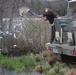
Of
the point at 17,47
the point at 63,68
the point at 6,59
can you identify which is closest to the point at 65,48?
the point at 63,68

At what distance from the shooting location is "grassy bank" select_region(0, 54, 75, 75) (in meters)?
11.2

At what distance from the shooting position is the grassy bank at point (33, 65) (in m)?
11.2

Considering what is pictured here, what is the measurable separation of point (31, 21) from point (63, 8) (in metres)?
6.62

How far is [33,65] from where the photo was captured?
42.0ft

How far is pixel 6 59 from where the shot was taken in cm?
1359

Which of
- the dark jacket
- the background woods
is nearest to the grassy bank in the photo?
the background woods

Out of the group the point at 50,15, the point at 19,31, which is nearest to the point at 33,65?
the point at 50,15

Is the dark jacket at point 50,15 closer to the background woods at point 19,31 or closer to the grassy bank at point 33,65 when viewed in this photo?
the grassy bank at point 33,65

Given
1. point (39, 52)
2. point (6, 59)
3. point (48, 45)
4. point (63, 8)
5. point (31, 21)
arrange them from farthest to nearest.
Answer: point (63, 8) → point (31, 21) → point (39, 52) → point (6, 59) → point (48, 45)

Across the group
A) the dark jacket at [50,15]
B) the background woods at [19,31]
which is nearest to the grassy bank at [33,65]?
the background woods at [19,31]

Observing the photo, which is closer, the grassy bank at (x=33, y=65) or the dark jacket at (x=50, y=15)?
the grassy bank at (x=33, y=65)

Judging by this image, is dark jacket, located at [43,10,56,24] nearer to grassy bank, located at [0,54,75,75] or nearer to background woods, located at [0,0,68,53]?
grassy bank, located at [0,54,75,75]

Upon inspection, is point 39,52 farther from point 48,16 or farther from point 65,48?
point 65,48

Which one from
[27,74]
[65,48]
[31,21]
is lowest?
[27,74]
